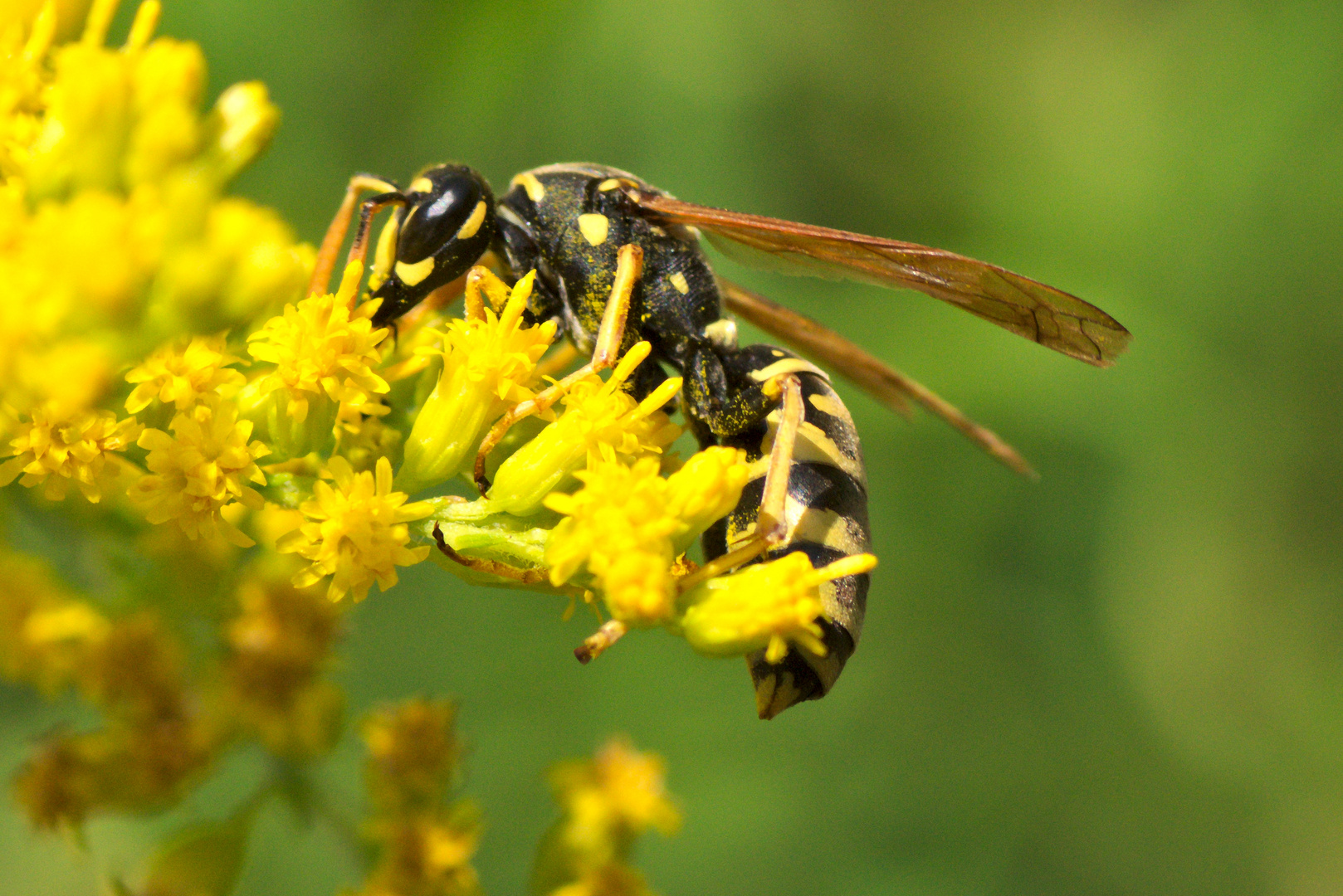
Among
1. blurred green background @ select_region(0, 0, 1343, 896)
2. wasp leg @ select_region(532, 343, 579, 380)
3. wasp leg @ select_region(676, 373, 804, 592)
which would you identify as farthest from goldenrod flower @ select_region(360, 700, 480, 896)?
wasp leg @ select_region(676, 373, 804, 592)

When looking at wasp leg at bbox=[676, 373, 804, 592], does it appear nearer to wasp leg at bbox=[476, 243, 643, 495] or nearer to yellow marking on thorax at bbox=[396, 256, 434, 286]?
wasp leg at bbox=[476, 243, 643, 495]

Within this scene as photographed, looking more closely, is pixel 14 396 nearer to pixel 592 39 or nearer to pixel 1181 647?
pixel 592 39

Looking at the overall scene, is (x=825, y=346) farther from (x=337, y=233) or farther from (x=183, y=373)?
(x=183, y=373)

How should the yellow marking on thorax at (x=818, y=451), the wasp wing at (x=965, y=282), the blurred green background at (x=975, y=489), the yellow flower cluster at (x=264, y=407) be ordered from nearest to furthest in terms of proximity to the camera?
the yellow flower cluster at (x=264, y=407) < the wasp wing at (x=965, y=282) < the yellow marking on thorax at (x=818, y=451) < the blurred green background at (x=975, y=489)

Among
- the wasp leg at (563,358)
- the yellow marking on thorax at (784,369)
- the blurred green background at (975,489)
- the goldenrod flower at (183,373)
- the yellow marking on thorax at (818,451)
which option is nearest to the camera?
the goldenrod flower at (183,373)

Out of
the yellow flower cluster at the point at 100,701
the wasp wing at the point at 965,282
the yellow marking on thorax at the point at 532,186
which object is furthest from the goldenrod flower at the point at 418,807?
the wasp wing at the point at 965,282

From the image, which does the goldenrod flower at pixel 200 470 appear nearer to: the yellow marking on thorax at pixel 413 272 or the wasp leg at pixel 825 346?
the yellow marking on thorax at pixel 413 272

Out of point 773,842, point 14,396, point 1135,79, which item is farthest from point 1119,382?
point 14,396
